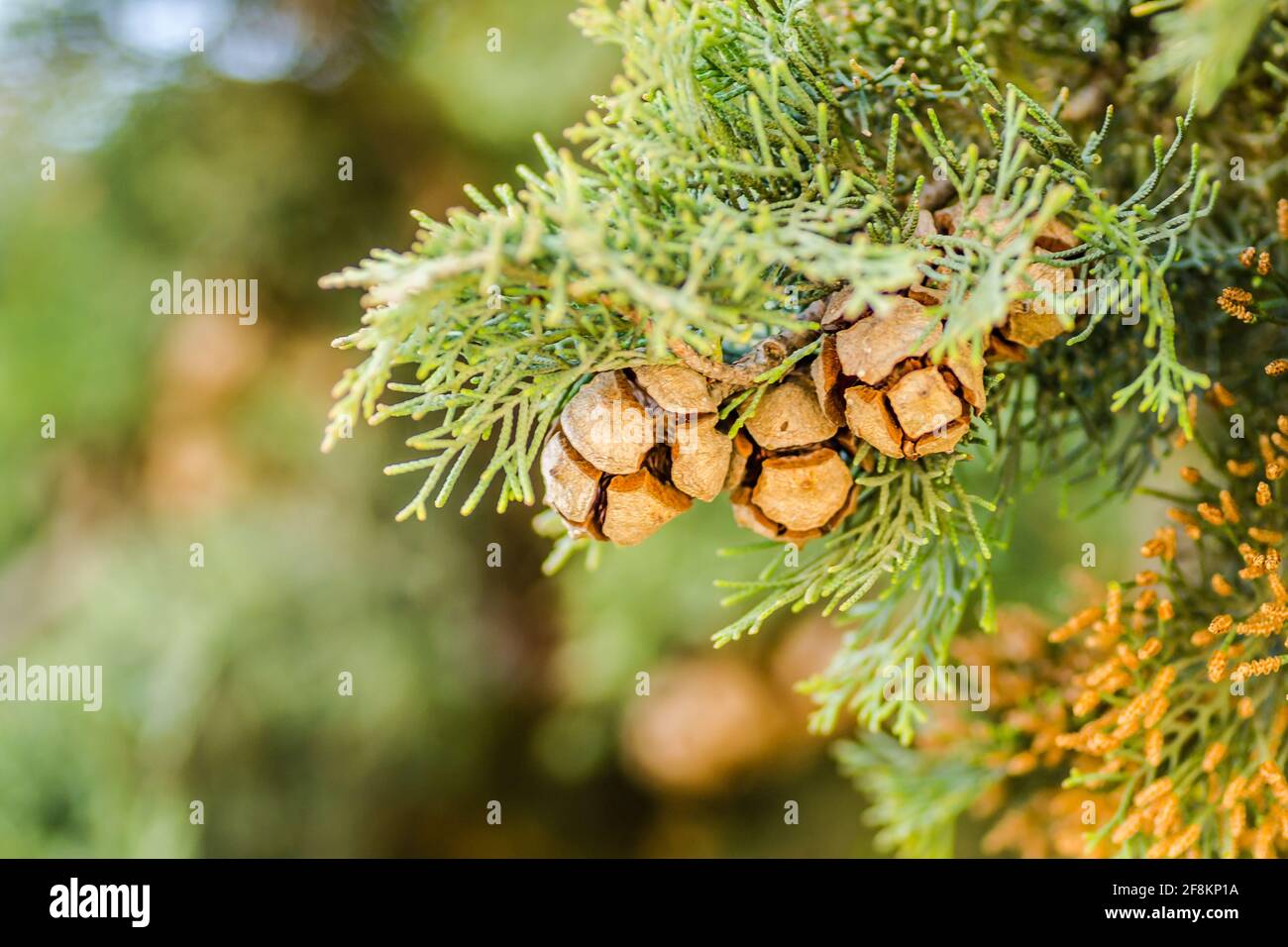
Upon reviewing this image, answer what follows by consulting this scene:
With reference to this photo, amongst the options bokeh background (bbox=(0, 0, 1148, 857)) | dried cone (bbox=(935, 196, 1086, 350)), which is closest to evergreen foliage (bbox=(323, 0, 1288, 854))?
dried cone (bbox=(935, 196, 1086, 350))

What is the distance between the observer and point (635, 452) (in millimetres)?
405

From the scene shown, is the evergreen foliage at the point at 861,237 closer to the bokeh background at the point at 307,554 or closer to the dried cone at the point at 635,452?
the dried cone at the point at 635,452

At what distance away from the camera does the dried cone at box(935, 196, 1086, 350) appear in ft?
1.31

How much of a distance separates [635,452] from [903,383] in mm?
113

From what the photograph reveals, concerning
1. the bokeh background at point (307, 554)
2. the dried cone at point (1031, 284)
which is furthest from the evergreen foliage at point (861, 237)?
the bokeh background at point (307, 554)

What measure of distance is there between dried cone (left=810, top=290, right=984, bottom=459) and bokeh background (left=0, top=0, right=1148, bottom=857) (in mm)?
567

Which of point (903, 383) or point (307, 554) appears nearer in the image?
point (903, 383)

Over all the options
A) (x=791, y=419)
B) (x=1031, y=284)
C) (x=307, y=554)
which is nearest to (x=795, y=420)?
(x=791, y=419)

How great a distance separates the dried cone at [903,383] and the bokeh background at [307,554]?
0.57 meters

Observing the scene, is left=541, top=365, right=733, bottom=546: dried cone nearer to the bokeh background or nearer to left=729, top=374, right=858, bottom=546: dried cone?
left=729, top=374, right=858, bottom=546: dried cone

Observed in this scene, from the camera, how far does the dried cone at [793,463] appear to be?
43cm

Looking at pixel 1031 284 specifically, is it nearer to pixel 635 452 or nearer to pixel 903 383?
pixel 903 383

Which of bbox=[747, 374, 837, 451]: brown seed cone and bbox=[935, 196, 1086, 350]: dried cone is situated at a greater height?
bbox=[935, 196, 1086, 350]: dried cone
